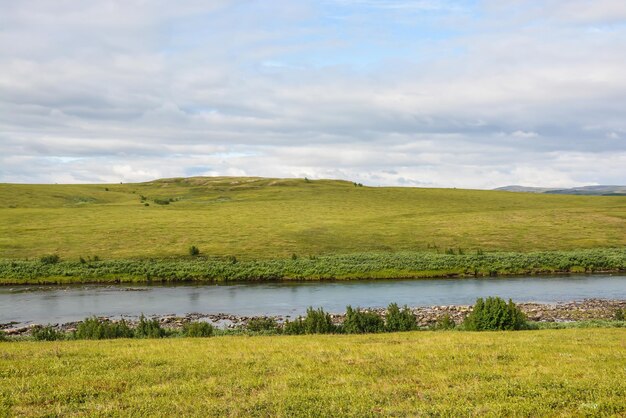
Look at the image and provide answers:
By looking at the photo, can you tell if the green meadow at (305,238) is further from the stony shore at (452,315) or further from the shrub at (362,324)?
the shrub at (362,324)

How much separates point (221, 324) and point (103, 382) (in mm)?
22228

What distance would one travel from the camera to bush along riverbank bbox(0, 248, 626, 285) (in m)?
57.1

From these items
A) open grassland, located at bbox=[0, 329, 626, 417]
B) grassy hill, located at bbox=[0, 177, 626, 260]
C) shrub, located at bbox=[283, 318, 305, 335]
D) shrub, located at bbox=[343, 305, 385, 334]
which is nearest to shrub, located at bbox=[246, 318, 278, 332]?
shrub, located at bbox=[283, 318, 305, 335]

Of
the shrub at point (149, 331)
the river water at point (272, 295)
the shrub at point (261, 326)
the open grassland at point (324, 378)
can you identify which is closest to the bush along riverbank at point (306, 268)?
the river water at point (272, 295)

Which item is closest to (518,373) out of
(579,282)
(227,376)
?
(227,376)

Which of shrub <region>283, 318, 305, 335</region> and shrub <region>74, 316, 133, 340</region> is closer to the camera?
shrub <region>74, 316, 133, 340</region>

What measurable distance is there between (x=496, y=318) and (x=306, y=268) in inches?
1335

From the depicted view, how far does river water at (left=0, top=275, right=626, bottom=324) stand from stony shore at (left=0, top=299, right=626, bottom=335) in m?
2.05

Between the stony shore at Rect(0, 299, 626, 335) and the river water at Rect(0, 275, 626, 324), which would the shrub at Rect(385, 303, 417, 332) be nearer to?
the stony shore at Rect(0, 299, 626, 335)

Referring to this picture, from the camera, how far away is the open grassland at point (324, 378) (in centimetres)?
1166

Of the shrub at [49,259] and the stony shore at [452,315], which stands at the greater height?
the shrub at [49,259]

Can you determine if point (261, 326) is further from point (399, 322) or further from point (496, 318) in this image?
point (496, 318)

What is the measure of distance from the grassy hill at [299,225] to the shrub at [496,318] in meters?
40.4

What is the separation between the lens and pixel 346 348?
61.4 feet
